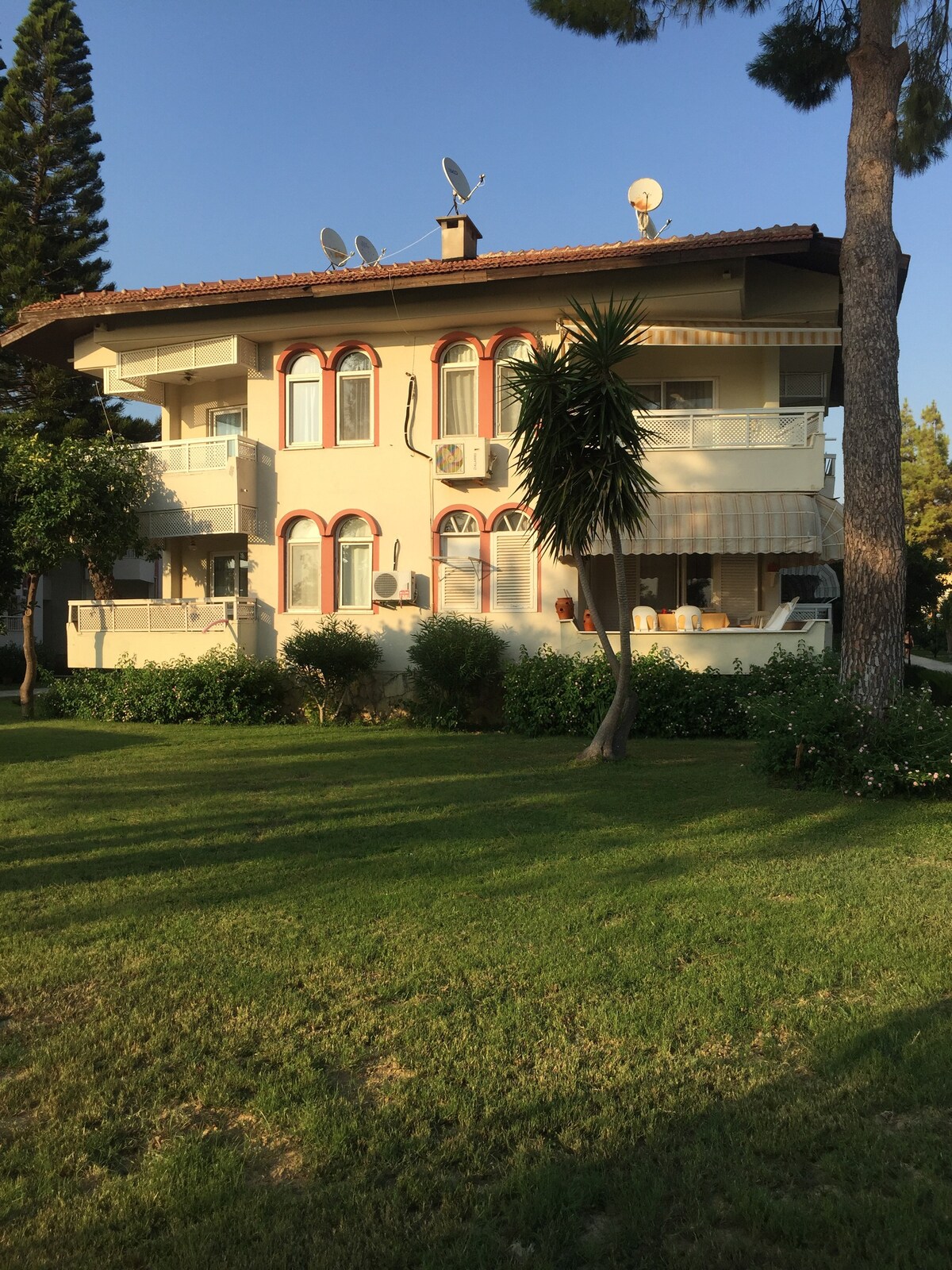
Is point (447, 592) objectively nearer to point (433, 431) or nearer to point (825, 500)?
point (433, 431)

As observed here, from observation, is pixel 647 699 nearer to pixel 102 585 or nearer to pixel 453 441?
pixel 453 441

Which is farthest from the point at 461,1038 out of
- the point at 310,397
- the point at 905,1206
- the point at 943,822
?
the point at 310,397

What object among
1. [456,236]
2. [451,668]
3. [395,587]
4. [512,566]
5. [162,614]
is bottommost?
[451,668]

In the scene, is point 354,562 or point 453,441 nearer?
point 453,441

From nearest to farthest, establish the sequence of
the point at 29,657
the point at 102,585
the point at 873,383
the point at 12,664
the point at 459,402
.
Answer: the point at 873,383 → the point at 459,402 → the point at 29,657 → the point at 102,585 → the point at 12,664

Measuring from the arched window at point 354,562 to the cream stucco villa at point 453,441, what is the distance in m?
0.04

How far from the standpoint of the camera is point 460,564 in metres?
18.9

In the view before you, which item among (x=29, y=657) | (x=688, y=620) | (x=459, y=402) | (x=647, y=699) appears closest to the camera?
(x=647, y=699)

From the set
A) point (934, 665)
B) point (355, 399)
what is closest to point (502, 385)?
point (355, 399)

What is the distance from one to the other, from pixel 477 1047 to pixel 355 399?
1690cm

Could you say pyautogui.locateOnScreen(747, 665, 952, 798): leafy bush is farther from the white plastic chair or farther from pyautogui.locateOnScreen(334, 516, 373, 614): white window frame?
pyautogui.locateOnScreen(334, 516, 373, 614): white window frame

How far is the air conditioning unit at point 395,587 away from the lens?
18594mm

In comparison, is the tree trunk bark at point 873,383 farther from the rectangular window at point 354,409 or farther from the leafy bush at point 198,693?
the leafy bush at point 198,693

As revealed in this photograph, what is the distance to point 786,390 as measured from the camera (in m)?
19.9
